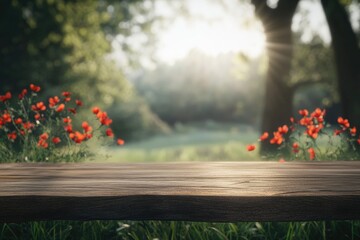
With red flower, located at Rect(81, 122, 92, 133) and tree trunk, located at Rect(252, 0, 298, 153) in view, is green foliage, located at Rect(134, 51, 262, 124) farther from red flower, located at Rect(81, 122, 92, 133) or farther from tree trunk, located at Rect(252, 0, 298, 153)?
red flower, located at Rect(81, 122, 92, 133)

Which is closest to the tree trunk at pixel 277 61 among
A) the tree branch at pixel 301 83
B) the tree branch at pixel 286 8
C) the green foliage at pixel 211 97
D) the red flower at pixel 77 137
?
the tree branch at pixel 286 8

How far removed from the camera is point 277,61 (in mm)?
10914

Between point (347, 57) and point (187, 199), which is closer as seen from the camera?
point (187, 199)

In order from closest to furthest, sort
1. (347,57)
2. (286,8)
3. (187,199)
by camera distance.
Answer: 1. (187,199)
2. (347,57)
3. (286,8)

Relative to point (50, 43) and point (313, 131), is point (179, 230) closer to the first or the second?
point (313, 131)

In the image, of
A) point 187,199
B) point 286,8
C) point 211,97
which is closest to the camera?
point 187,199

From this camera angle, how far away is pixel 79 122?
16844mm

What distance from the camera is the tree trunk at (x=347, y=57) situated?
8602mm

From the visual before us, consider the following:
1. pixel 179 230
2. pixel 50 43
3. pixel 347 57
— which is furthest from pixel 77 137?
pixel 50 43

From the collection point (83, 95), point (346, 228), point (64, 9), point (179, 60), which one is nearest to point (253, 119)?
point (179, 60)

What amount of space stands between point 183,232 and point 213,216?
1194 millimetres

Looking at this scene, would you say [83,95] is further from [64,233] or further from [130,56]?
[64,233]

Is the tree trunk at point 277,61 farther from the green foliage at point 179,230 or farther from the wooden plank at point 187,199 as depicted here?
the wooden plank at point 187,199

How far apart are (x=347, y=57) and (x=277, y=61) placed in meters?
2.38
